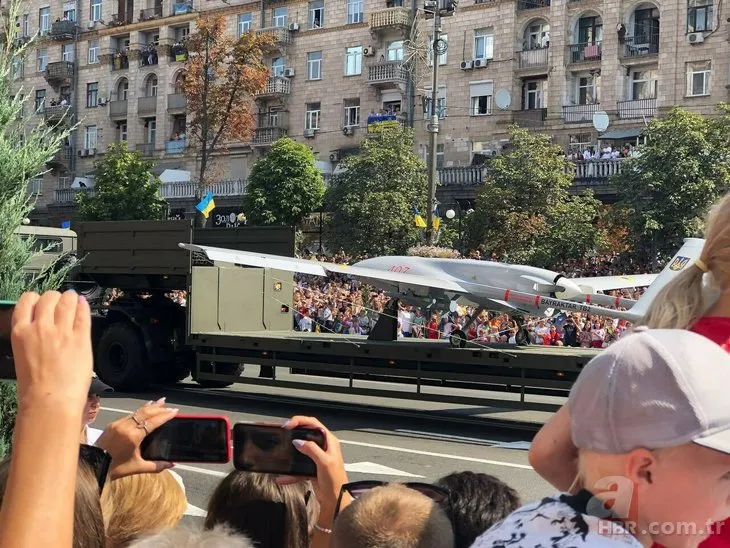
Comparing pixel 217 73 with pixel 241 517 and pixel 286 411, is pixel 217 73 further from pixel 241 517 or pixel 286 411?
pixel 241 517

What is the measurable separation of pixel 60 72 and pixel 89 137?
4670mm

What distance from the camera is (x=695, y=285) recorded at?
2.54 m

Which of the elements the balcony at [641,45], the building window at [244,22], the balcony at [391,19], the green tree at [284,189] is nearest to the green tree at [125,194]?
the green tree at [284,189]

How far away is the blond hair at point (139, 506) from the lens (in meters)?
3.03

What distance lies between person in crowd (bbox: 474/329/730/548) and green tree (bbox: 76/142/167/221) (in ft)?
138

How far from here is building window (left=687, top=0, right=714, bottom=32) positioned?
36.1 metres

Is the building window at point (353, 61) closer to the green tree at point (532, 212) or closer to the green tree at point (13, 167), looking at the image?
the green tree at point (532, 212)

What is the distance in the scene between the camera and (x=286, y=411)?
49.3 feet

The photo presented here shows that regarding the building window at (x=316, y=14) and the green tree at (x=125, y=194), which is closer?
the green tree at (x=125, y=194)

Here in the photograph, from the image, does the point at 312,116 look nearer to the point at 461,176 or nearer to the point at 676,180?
the point at 461,176

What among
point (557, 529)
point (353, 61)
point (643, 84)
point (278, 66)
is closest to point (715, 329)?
point (557, 529)

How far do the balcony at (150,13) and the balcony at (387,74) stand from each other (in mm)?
16393

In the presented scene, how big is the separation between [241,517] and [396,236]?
→ 31.4 metres

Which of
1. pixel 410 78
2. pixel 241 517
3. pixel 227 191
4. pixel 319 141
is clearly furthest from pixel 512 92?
pixel 241 517
